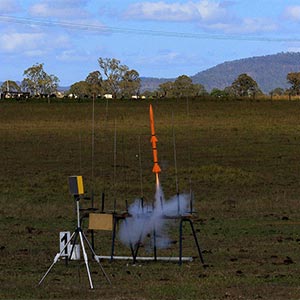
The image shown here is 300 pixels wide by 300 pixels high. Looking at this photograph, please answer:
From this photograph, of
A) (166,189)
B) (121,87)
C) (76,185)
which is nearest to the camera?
(76,185)

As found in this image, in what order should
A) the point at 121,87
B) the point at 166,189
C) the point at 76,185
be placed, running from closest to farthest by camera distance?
the point at 76,185 → the point at 166,189 → the point at 121,87

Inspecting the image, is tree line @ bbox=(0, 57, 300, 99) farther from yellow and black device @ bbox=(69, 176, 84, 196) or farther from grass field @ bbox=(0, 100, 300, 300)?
yellow and black device @ bbox=(69, 176, 84, 196)

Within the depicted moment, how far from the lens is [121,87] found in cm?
10069

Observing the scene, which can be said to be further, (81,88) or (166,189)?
(81,88)

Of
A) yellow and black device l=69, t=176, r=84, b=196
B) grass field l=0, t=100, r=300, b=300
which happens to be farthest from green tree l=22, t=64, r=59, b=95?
yellow and black device l=69, t=176, r=84, b=196

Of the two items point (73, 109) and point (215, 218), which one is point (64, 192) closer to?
point (215, 218)

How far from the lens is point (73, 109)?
211 feet

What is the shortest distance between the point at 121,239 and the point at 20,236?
126 inches

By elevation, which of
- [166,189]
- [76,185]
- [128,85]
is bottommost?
[166,189]

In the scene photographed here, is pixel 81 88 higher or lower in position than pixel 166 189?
higher

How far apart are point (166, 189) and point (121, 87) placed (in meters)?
67.0

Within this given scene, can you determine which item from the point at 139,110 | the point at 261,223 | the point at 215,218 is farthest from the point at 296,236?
the point at 139,110

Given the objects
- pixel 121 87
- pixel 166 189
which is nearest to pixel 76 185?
pixel 166 189

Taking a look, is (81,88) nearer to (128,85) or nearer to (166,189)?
(128,85)
